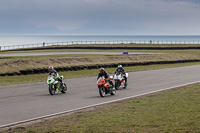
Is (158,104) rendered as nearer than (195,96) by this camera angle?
Yes

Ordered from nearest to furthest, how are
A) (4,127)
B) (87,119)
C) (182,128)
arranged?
1. (182,128)
2. (4,127)
3. (87,119)

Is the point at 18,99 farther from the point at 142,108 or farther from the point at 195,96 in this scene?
the point at 195,96

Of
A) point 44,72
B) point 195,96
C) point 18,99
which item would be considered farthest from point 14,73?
point 195,96

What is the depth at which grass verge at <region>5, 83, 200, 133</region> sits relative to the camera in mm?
9414

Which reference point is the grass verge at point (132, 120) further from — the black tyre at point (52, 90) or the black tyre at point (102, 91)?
the black tyre at point (52, 90)

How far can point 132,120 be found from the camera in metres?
10.8

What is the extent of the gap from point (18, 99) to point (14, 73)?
14.7 metres

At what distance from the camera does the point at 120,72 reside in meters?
21.6

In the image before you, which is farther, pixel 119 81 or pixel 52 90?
pixel 119 81

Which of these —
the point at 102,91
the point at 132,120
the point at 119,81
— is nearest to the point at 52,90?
the point at 102,91

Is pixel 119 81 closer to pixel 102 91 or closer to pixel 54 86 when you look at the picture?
pixel 102 91

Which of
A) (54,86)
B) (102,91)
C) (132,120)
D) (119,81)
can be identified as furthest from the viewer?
(119,81)

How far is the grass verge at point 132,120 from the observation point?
30.9 feet

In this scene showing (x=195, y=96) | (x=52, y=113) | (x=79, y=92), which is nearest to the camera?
(x=52, y=113)
